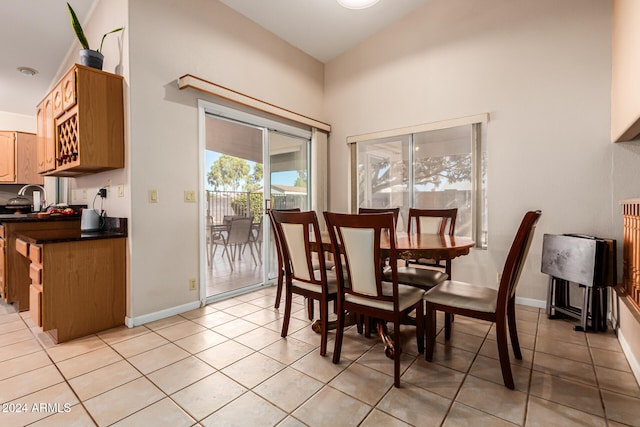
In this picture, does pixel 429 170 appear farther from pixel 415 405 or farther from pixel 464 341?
pixel 415 405

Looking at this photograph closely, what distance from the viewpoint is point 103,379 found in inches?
70.1

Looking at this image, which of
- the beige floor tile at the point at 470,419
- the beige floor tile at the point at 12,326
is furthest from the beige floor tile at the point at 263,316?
the beige floor tile at the point at 12,326

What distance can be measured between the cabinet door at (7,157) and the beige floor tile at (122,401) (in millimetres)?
5600

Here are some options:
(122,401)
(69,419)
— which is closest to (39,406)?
(69,419)

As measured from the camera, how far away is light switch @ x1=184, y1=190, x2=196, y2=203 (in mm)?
2898

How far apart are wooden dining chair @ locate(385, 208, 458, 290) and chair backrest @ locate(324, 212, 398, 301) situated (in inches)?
28.3

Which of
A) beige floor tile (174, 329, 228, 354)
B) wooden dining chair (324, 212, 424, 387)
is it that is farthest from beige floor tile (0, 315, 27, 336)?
wooden dining chair (324, 212, 424, 387)

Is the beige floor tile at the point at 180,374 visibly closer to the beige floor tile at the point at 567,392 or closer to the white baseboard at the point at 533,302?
the beige floor tile at the point at 567,392

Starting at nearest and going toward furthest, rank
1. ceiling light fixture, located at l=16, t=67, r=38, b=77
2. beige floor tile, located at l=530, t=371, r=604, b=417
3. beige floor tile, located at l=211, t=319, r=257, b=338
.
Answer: beige floor tile, located at l=530, t=371, r=604, b=417 < beige floor tile, located at l=211, t=319, r=257, b=338 < ceiling light fixture, located at l=16, t=67, r=38, b=77

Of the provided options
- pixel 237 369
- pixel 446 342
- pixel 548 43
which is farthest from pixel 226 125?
pixel 548 43

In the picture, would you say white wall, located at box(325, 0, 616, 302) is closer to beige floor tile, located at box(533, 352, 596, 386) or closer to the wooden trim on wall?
the wooden trim on wall

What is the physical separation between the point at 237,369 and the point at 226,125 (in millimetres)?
2560

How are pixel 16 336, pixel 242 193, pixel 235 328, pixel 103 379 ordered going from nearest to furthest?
pixel 103 379 → pixel 16 336 → pixel 235 328 → pixel 242 193

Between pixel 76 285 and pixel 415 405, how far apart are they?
258 cm
